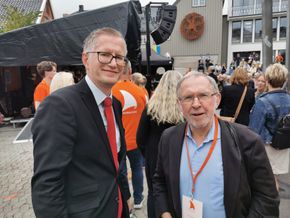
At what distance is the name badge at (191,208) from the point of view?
1.72 m

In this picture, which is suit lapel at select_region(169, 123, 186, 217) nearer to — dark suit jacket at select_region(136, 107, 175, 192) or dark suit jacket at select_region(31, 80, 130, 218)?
dark suit jacket at select_region(31, 80, 130, 218)

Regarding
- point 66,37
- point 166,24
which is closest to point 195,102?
point 166,24

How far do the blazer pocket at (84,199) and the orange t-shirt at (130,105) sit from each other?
6.34 ft

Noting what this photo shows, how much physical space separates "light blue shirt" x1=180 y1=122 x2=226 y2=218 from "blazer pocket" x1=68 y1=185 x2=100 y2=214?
55 cm

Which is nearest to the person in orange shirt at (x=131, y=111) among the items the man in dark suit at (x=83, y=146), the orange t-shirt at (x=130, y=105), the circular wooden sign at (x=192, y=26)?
the orange t-shirt at (x=130, y=105)

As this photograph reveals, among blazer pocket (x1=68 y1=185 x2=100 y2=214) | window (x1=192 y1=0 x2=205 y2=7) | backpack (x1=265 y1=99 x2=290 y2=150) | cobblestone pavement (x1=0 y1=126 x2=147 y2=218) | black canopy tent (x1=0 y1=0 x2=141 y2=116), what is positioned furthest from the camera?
window (x1=192 y1=0 x2=205 y2=7)

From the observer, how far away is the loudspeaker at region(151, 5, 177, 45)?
19.7 ft

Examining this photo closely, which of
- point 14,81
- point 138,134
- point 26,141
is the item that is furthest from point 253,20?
point 138,134

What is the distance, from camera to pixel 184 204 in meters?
1.80

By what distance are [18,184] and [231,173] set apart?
13.7ft

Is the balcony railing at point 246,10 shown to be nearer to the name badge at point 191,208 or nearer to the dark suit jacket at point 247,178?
the dark suit jacket at point 247,178

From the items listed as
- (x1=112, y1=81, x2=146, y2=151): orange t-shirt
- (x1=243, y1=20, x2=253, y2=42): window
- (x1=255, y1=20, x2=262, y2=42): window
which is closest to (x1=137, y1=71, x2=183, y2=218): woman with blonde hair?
(x1=112, y1=81, x2=146, y2=151): orange t-shirt

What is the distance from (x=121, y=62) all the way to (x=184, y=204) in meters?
0.99

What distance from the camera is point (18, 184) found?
4730 millimetres
